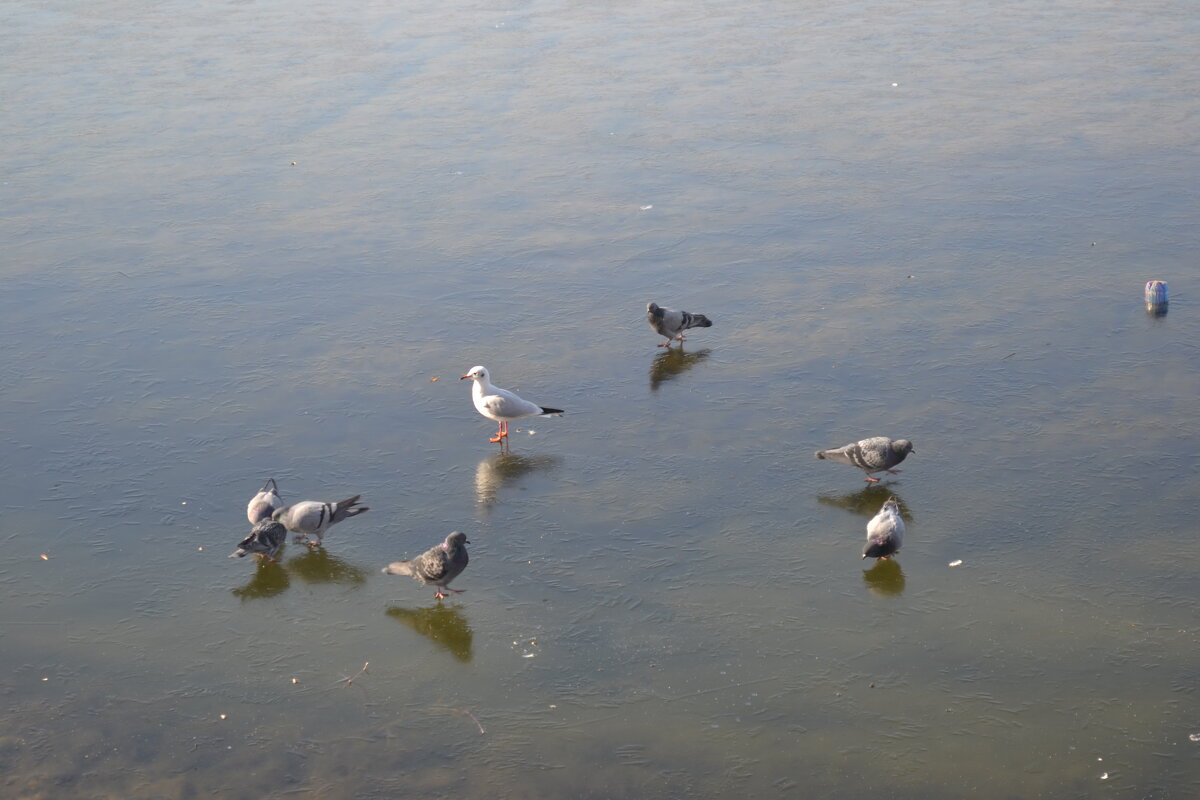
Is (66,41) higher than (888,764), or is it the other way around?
(66,41)

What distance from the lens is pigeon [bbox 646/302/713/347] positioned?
10.9m

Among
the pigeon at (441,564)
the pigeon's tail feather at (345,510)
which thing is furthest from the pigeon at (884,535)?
the pigeon's tail feather at (345,510)

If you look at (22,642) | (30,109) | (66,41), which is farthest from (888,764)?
(66,41)

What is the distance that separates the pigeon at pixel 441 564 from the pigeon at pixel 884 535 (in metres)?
2.45

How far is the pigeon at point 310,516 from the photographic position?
8195 millimetres

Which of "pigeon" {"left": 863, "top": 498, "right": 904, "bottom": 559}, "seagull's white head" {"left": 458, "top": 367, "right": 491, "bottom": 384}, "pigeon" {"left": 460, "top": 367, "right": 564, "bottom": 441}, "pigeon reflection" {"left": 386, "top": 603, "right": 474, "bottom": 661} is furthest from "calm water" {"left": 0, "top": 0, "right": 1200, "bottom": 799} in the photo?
"seagull's white head" {"left": 458, "top": 367, "right": 491, "bottom": 384}

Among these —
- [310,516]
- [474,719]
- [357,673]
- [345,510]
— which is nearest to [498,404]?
[345,510]

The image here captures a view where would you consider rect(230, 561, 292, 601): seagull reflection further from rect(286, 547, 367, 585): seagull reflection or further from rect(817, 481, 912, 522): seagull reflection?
rect(817, 481, 912, 522): seagull reflection

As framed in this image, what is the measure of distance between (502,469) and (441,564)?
1832 mm

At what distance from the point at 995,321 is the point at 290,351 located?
6100 millimetres

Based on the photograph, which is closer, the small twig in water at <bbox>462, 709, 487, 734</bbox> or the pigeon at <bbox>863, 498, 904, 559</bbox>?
A: the small twig in water at <bbox>462, 709, 487, 734</bbox>

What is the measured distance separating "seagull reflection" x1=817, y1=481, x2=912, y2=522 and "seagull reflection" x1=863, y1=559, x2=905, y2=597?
66cm

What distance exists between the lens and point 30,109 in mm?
18641

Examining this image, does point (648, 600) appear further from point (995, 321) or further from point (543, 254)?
point (543, 254)
